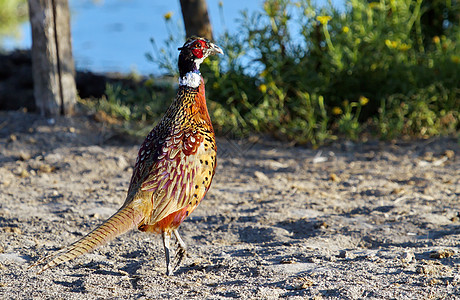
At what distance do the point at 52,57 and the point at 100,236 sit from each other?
11.8 ft

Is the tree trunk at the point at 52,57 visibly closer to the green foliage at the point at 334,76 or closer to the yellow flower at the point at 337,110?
the green foliage at the point at 334,76

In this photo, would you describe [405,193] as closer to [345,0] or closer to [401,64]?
[401,64]

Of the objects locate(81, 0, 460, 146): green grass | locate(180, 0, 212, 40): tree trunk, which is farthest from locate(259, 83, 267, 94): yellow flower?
locate(180, 0, 212, 40): tree trunk

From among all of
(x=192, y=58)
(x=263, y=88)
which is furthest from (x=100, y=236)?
(x=263, y=88)

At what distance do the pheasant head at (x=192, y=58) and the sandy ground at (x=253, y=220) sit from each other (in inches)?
40.5

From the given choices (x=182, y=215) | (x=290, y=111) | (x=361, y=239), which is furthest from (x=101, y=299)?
(x=290, y=111)

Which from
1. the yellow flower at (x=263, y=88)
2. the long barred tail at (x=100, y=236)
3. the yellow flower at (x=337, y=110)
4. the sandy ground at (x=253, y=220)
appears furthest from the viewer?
the yellow flower at (x=337, y=110)

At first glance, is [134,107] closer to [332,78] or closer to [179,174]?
[332,78]

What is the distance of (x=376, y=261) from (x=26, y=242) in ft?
6.79

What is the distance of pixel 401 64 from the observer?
5949 mm

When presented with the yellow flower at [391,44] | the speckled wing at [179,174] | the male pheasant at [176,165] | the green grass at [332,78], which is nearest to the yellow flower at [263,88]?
the green grass at [332,78]

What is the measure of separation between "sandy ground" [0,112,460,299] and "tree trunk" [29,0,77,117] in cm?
22

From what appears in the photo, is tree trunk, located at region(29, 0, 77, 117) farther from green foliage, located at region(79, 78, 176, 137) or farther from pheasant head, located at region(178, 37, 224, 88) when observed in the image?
pheasant head, located at region(178, 37, 224, 88)

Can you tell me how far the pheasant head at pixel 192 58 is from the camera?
3.19 m
